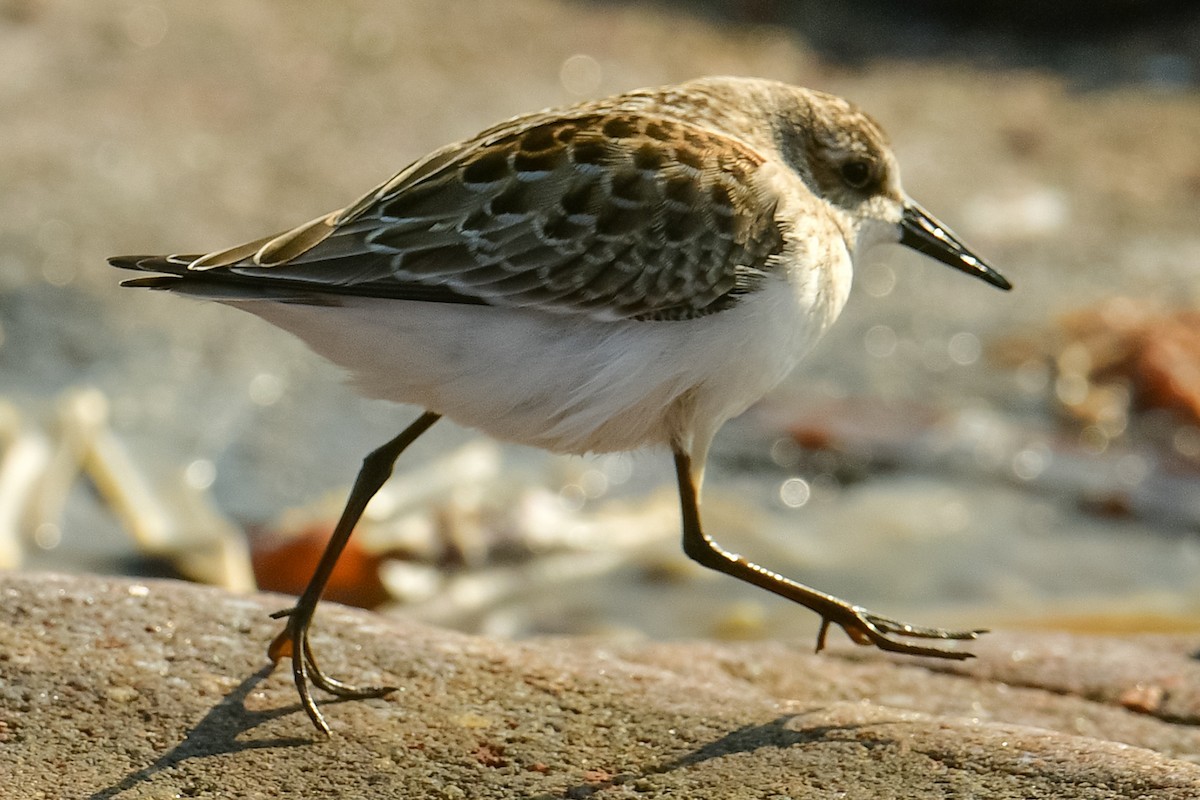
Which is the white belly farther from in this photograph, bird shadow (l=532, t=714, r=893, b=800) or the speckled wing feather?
bird shadow (l=532, t=714, r=893, b=800)

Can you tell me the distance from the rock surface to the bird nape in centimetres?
19

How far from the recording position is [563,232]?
14.6 ft

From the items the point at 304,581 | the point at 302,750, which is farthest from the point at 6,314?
the point at 302,750

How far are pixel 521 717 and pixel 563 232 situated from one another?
4.39 feet

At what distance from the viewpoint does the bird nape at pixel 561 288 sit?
4.25m

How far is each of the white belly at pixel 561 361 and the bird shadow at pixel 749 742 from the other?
2.88 ft

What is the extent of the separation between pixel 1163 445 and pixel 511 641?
4873 mm

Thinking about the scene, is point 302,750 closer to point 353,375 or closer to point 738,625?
point 353,375

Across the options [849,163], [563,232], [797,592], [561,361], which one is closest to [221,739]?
[561,361]

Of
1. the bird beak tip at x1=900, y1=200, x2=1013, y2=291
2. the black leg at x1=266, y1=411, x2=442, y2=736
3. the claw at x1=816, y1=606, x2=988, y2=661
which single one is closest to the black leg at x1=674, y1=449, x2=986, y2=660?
the claw at x1=816, y1=606, x2=988, y2=661

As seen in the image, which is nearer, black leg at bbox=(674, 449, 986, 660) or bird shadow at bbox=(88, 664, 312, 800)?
bird shadow at bbox=(88, 664, 312, 800)

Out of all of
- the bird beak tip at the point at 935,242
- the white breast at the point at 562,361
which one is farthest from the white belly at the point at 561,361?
the bird beak tip at the point at 935,242

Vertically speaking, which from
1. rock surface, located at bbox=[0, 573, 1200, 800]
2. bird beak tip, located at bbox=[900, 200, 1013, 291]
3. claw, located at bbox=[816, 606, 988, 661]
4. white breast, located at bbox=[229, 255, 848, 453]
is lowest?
rock surface, located at bbox=[0, 573, 1200, 800]

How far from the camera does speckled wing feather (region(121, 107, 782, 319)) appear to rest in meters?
4.28
